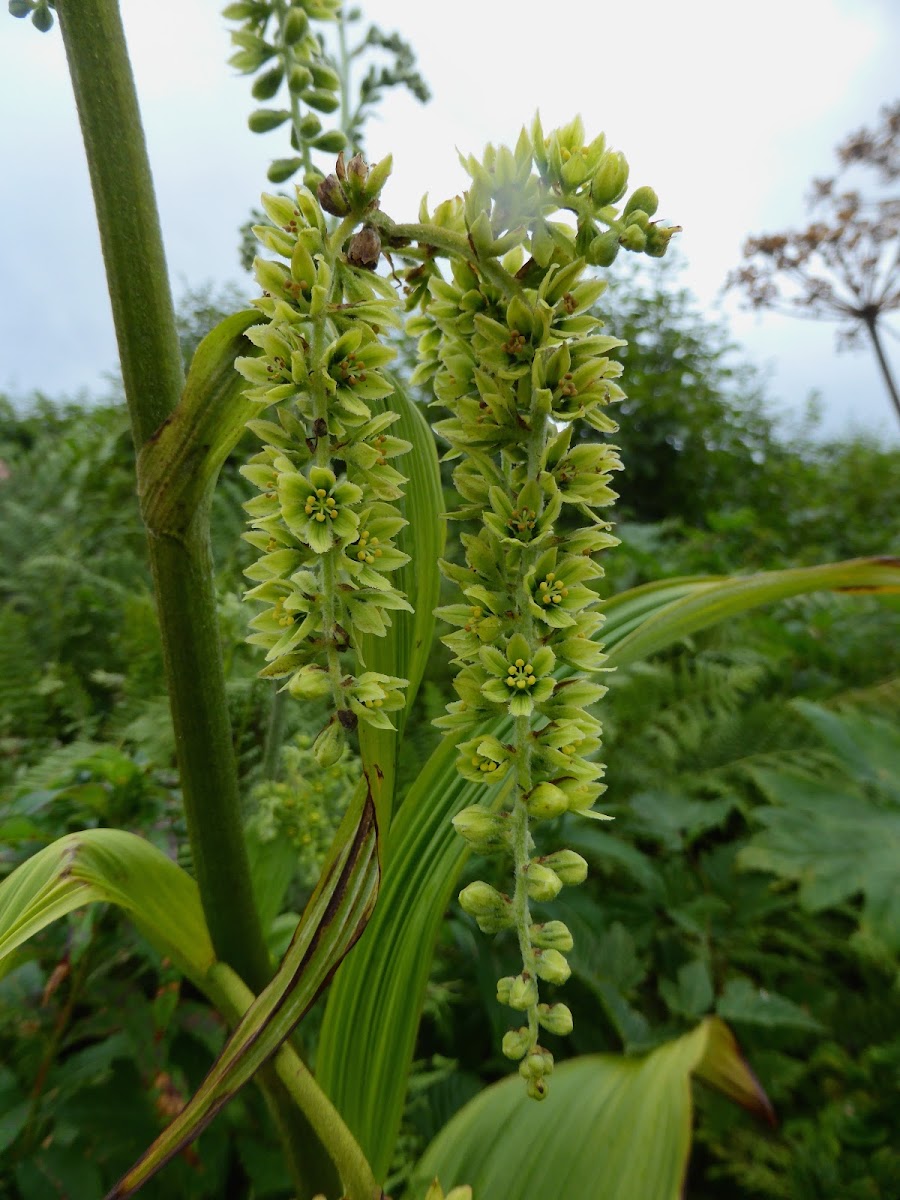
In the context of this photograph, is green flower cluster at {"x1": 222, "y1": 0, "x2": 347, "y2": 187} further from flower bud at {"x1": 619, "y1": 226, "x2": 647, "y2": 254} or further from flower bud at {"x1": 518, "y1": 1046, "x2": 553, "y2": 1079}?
flower bud at {"x1": 518, "y1": 1046, "x2": 553, "y2": 1079}

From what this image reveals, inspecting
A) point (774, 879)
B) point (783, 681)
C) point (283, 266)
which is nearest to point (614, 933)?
point (774, 879)

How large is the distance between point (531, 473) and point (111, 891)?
0.44 meters

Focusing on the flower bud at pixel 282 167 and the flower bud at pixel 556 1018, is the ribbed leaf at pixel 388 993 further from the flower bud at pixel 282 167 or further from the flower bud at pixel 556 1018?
the flower bud at pixel 282 167

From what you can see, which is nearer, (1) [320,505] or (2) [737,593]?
(1) [320,505]

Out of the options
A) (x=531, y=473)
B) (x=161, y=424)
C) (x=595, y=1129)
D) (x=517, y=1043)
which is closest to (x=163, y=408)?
(x=161, y=424)

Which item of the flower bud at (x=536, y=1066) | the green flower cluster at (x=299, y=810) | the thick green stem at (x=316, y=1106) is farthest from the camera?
the green flower cluster at (x=299, y=810)

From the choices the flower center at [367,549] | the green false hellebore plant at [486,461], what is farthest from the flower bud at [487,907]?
the flower center at [367,549]

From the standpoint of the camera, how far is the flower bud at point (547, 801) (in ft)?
1.74

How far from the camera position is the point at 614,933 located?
115cm

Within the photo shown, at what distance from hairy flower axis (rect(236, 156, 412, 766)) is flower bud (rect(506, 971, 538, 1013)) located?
18 cm

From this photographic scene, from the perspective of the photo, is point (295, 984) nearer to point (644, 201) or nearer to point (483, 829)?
point (483, 829)

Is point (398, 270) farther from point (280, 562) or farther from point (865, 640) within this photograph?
point (865, 640)

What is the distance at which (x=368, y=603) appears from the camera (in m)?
0.55

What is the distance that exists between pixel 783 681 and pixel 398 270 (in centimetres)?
173
